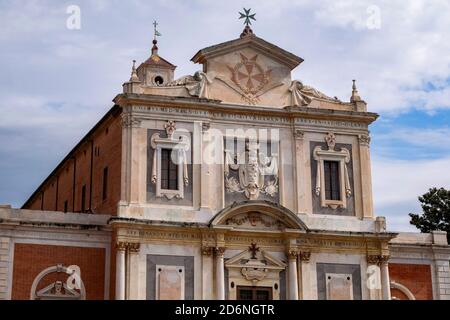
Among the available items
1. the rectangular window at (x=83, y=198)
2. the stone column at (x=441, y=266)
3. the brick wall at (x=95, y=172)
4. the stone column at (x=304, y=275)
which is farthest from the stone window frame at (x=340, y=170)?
the rectangular window at (x=83, y=198)

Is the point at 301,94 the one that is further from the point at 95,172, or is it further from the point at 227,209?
the point at 95,172

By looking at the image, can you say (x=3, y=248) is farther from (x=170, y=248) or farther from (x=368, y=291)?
(x=368, y=291)

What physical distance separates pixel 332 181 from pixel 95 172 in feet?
35.2

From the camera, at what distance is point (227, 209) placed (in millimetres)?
36312

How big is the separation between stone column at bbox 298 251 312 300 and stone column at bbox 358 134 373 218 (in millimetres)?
3354

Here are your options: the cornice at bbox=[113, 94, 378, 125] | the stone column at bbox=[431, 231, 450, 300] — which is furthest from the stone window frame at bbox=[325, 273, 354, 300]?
the cornice at bbox=[113, 94, 378, 125]

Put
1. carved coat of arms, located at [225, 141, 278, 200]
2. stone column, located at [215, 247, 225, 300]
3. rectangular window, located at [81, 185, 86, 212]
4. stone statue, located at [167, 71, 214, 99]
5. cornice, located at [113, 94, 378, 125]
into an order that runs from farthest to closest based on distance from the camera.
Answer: rectangular window, located at [81, 185, 86, 212], stone statue, located at [167, 71, 214, 99], carved coat of arms, located at [225, 141, 278, 200], cornice, located at [113, 94, 378, 125], stone column, located at [215, 247, 225, 300]

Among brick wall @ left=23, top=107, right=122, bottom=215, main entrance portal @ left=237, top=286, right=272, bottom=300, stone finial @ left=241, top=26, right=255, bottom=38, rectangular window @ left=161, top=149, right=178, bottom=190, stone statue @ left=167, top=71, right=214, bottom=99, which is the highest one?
stone finial @ left=241, top=26, right=255, bottom=38

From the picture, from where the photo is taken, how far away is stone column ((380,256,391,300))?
37.5 metres

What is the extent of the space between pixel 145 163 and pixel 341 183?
849 centimetres

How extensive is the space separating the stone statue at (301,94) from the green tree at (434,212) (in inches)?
695

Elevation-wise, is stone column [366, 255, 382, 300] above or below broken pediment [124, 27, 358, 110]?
below

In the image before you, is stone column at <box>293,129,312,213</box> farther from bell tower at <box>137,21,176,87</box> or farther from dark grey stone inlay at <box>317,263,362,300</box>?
bell tower at <box>137,21,176,87</box>
